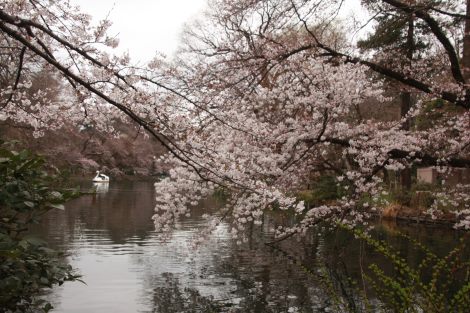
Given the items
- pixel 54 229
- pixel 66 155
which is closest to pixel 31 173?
pixel 54 229

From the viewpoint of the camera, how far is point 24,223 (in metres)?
3.63

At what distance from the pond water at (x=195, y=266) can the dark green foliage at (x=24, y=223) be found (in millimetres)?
2357

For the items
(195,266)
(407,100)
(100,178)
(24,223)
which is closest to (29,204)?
(24,223)

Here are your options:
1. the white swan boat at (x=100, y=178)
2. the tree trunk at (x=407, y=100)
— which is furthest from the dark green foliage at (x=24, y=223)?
the white swan boat at (x=100, y=178)

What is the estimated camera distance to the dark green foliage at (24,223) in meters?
3.36

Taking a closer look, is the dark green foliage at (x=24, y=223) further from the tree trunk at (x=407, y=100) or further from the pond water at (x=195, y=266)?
the tree trunk at (x=407, y=100)

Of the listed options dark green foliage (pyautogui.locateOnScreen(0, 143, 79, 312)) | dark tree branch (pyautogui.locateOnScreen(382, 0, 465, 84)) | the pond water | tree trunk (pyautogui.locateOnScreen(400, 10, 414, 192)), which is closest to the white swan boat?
the pond water

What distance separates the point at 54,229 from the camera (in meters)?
15.7

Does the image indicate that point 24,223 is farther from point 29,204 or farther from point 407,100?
point 407,100

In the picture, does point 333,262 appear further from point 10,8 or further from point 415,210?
point 10,8

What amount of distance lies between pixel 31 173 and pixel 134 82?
1.14 meters

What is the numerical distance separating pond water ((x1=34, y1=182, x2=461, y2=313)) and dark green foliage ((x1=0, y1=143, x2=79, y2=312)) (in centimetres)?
236

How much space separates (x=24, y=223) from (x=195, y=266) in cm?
804

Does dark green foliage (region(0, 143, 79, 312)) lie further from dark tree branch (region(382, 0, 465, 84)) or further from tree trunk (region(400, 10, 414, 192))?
tree trunk (region(400, 10, 414, 192))
